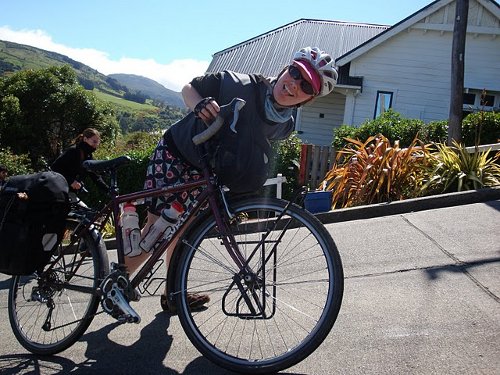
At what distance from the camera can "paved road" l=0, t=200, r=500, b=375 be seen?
2520 mm

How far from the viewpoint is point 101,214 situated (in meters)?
3.06

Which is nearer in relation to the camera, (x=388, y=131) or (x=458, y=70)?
(x=458, y=70)

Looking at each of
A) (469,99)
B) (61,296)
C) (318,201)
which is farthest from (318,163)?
(469,99)

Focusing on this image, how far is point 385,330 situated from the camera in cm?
285

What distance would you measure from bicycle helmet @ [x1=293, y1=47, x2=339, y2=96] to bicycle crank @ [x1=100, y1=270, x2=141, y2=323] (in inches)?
60.3

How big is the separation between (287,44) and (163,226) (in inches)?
945

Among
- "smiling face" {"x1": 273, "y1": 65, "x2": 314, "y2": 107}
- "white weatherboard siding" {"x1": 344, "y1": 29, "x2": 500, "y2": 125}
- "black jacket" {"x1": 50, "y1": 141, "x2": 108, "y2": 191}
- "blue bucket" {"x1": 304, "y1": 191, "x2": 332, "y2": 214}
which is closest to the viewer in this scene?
"smiling face" {"x1": 273, "y1": 65, "x2": 314, "y2": 107}

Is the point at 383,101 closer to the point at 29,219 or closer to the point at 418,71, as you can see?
the point at 418,71

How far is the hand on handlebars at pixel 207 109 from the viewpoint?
8.36 feet

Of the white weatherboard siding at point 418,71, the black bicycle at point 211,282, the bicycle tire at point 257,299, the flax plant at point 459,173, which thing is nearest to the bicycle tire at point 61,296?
the black bicycle at point 211,282

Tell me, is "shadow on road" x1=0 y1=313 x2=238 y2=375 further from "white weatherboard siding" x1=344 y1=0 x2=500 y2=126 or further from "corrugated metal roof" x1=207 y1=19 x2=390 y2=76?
"corrugated metal roof" x1=207 y1=19 x2=390 y2=76

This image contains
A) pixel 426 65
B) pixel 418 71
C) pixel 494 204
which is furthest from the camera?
pixel 418 71

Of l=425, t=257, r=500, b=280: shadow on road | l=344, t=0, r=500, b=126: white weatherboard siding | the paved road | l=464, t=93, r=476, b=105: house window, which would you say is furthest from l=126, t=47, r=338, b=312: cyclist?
l=464, t=93, r=476, b=105: house window

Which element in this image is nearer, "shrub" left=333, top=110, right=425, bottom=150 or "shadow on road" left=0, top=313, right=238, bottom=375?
"shadow on road" left=0, top=313, right=238, bottom=375
